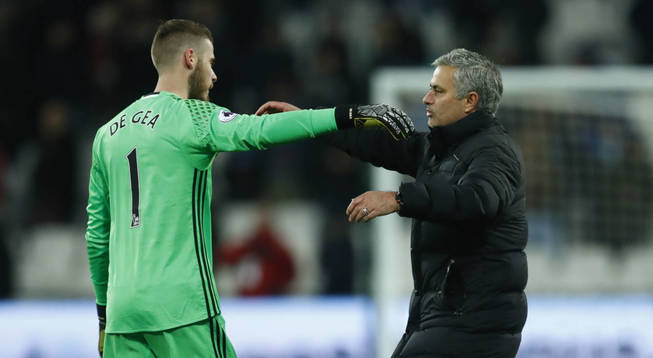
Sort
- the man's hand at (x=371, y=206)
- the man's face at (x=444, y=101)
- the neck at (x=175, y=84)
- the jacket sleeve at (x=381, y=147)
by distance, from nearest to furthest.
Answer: the man's hand at (x=371, y=206), the neck at (x=175, y=84), the man's face at (x=444, y=101), the jacket sleeve at (x=381, y=147)

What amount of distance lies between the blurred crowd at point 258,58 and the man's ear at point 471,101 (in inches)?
179

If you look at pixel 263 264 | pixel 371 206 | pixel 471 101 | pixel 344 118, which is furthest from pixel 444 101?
pixel 263 264

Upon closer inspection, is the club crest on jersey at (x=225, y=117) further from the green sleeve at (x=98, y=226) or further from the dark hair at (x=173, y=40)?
the green sleeve at (x=98, y=226)

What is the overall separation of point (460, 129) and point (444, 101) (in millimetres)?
166

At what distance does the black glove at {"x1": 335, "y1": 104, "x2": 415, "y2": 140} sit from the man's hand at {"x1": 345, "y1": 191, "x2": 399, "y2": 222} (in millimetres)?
266

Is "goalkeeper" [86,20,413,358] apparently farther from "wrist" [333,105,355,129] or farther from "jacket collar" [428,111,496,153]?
"jacket collar" [428,111,496,153]

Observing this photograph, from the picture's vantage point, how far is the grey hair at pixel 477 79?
154 inches

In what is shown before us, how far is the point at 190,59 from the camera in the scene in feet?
12.6

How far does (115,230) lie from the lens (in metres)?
3.76

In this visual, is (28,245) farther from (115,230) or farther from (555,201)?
(115,230)

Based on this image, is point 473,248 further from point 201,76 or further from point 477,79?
point 201,76

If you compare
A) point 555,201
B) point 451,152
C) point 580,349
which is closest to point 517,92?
point 555,201

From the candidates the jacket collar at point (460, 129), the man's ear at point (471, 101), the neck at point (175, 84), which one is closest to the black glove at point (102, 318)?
the neck at point (175, 84)

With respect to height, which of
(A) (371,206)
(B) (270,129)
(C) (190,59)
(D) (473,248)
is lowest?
(D) (473,248)
